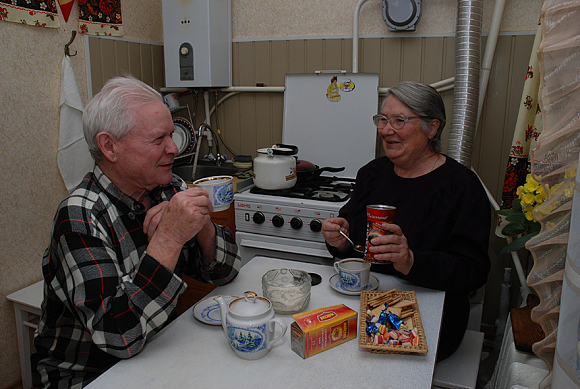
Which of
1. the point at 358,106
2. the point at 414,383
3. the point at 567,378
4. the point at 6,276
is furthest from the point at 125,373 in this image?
the point at 358,106

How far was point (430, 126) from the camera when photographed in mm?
1579

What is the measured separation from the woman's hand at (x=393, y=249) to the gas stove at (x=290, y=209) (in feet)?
2.54

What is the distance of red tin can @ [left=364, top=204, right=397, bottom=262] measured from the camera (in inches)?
43.8

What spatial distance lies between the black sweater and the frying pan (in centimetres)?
73

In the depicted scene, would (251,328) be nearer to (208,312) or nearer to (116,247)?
(208,312)

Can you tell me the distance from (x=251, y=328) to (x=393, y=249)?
1.51 feet

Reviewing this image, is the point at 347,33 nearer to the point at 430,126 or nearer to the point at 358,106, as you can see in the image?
the point at 358,106

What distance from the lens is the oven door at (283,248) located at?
81.3 inches

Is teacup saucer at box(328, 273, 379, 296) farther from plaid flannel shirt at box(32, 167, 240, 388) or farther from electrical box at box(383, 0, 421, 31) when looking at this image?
electrical box at box(383, 0, 421, 31)

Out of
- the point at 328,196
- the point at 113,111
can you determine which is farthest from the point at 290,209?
the point at 113,111

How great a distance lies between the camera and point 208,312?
1113mm

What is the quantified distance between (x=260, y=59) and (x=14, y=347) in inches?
80.2

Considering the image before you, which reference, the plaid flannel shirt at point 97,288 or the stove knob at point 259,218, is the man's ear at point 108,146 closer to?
the plaid flannel shirt at point 97,288

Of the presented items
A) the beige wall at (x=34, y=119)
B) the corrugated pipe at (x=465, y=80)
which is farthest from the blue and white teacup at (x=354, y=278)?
the beige wall at (x=34, y=119)
